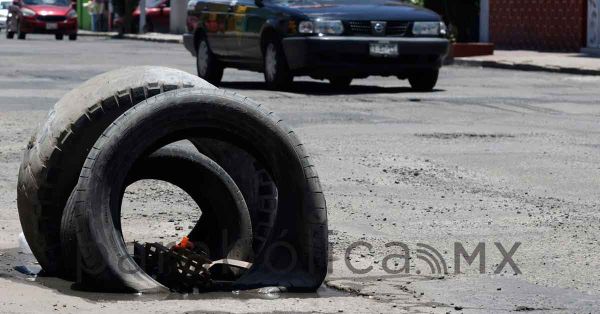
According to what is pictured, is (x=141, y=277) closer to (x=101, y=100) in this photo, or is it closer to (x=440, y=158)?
(x=101, y=100)

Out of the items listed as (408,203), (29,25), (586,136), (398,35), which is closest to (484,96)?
(398,35)

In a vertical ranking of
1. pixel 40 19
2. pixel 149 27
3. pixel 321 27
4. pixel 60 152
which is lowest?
pixel 149 27

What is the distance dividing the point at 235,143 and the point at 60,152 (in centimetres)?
76

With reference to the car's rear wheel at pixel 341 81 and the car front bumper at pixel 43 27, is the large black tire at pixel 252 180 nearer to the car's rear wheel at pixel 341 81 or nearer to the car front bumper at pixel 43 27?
the car's rear wheel at pixel 341 81

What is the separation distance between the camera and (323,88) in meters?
19.4

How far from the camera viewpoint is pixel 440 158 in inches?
436

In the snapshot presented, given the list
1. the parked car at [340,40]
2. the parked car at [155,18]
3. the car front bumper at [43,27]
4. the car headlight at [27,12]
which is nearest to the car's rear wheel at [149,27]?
the parked car at [155,18]

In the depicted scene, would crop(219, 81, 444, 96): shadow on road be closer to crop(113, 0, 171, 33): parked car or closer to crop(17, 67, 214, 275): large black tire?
crop(17, 67, 214, 275): large black tire

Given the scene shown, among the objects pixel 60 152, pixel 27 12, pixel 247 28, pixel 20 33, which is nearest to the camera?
pixel 60 152

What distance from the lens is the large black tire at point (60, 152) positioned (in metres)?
6.40

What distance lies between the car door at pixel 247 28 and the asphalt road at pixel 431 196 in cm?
74

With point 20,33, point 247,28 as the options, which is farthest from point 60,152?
point 20,33

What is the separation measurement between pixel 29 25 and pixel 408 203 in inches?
1516

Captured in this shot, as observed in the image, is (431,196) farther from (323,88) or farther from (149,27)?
(149,27)
